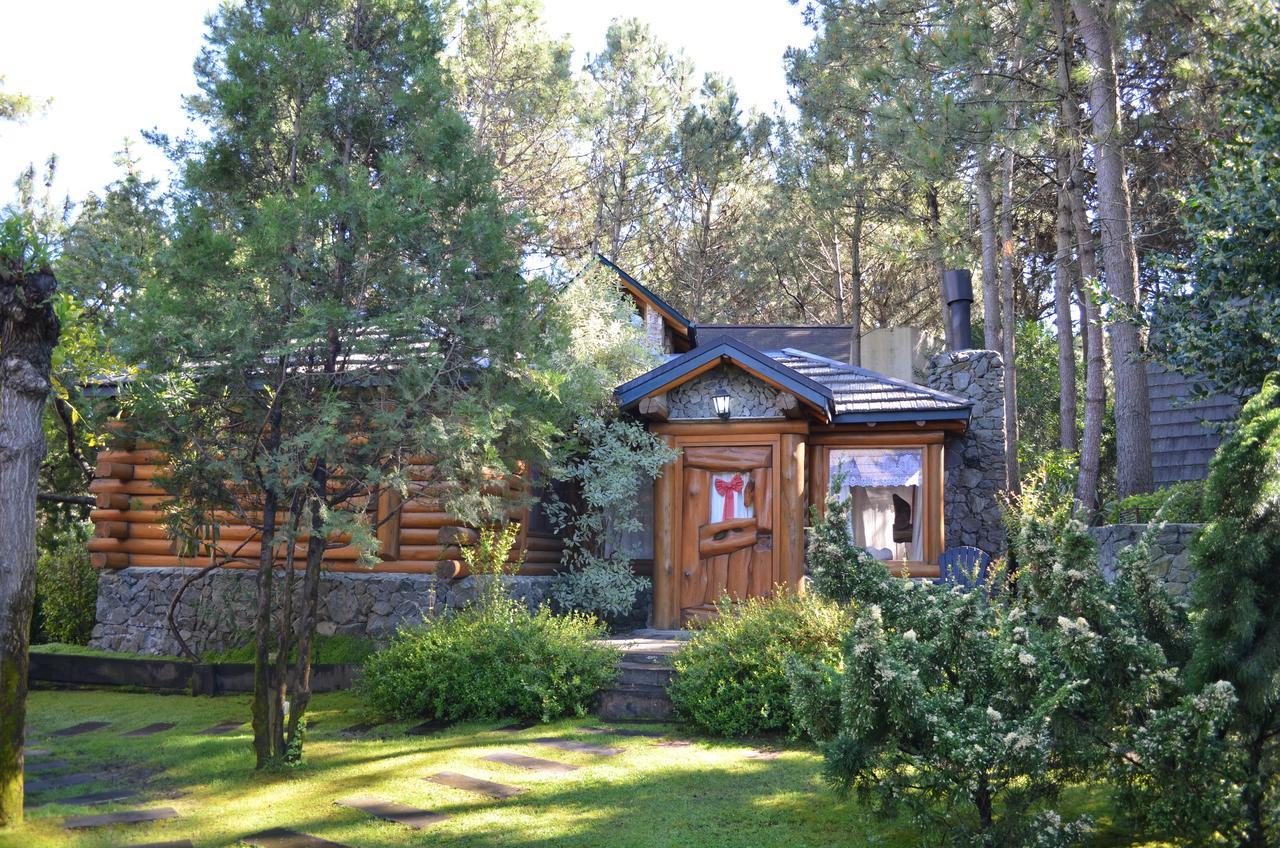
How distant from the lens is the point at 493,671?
372 inches

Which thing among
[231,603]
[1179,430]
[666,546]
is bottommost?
[231,603]

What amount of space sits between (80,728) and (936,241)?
14697 millimetres

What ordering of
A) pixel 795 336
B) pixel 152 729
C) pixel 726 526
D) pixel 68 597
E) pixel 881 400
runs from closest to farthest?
pixel 152 729, pixel 726 526, pixel 881 400, pixel 68 597, pixel 795 336

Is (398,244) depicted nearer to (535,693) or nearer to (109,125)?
(535,693)

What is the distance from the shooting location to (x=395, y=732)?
905 centimetres

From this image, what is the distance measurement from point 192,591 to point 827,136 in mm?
17625

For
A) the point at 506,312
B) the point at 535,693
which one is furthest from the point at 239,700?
the point at 506,312

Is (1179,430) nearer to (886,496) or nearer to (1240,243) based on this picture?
(886,496)

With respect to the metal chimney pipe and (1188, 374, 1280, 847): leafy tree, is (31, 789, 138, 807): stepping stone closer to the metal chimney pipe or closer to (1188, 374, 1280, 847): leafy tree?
(1188, 374, 1280, 847): leafy tree

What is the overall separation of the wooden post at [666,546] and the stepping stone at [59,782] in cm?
665

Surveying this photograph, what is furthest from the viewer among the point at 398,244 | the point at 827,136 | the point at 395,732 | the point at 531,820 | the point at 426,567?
the point at 827,136

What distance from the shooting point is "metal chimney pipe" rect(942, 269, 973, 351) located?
16.8 meters

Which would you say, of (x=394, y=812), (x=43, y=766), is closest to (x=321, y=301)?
(x=394, y=812)

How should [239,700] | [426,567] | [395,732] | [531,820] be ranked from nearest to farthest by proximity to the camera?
[531,820] < [395,732] < [239,700] < [426,567]
